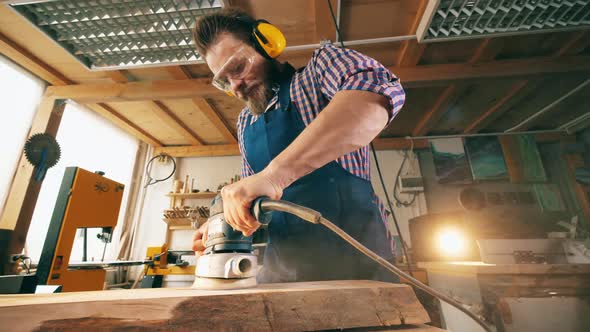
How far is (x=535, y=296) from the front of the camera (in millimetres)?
1919

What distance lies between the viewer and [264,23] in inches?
50.6

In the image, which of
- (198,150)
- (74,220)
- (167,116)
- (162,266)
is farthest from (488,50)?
(198,150)

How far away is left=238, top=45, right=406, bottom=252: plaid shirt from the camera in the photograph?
80 centimetres

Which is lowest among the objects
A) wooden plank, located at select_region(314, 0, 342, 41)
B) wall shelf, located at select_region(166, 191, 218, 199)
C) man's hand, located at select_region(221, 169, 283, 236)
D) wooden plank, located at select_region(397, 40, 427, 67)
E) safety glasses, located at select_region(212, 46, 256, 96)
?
man's hand, located at select_region(221, 169, 283, 236)

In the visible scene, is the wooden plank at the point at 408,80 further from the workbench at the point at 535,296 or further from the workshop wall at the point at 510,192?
the workshop wall at the point at 510,192

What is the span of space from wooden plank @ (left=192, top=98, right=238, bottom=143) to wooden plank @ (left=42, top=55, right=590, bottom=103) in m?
0.47

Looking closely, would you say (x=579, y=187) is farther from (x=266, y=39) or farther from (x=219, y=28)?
(x=219, y=28)

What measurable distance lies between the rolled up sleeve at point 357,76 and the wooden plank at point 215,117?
10.1ft

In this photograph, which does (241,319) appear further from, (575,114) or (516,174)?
(575,114)

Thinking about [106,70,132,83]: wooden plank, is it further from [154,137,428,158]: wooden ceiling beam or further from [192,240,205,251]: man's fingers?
[192,240,205,251]: man's fingers

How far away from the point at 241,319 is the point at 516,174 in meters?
5.74

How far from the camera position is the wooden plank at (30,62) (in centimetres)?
271

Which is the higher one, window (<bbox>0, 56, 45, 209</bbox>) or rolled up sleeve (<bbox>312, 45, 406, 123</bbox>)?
window (<bbox>0, 56, 45, 209</bbox>)

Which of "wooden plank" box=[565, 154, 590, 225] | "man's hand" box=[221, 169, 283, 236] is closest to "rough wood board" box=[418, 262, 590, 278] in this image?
"man's hand" box=[221, 169, 283, 236]
